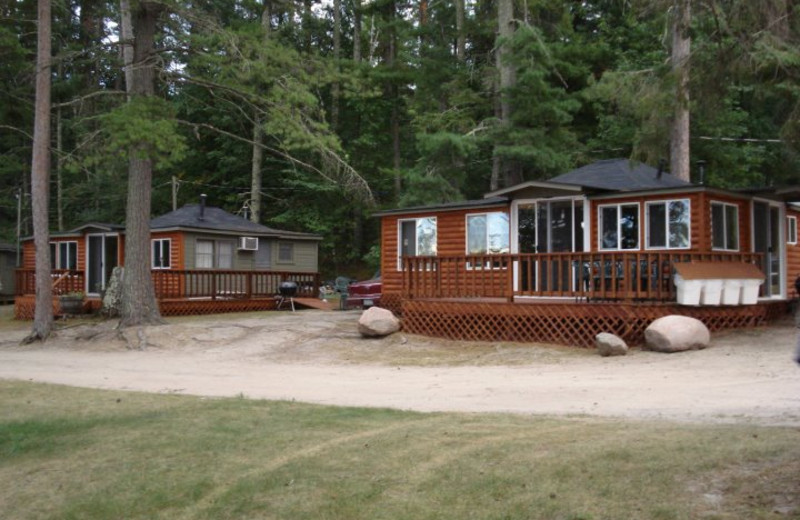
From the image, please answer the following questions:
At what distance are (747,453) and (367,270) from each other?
34.9 m

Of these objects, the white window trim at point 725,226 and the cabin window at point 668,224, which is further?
the white window trim at point 725,226

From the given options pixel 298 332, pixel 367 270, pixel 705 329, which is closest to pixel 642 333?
pixel 705 329

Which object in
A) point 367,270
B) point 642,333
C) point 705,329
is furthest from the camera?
point 367,270

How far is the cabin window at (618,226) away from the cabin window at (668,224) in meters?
Result: 0.31

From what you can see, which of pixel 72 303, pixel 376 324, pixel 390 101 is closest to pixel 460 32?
pixel 390 101

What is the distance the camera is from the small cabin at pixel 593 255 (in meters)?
14.2

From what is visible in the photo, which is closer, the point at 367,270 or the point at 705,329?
the point at 705,329

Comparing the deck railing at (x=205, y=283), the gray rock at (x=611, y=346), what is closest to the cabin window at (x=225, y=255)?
the deck railing at (x=205, y=283)

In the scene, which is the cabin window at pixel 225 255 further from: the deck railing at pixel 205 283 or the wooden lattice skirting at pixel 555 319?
the wooden lattice skirting at pixel 555 319

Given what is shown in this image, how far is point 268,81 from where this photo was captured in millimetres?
17469

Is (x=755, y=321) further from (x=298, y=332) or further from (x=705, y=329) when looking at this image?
(x=298, y=332)

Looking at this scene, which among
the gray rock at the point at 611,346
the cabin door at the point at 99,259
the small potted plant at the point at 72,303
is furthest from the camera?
the cabin door at the point at 99,259

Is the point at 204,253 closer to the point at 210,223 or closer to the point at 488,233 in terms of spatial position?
the point at 210,223

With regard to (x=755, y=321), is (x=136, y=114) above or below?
above
